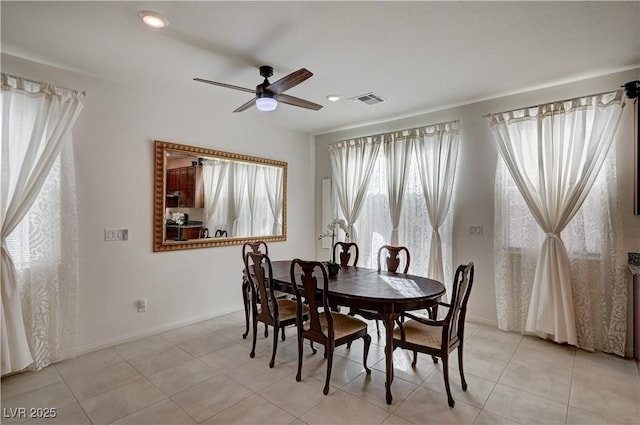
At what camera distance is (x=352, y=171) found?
4852mm

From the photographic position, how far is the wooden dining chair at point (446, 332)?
221 cm

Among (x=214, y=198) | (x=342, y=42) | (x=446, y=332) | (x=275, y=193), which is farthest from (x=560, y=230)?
(x=214, y=198)

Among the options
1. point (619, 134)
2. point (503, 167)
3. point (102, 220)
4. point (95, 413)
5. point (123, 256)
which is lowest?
point (95, 413)

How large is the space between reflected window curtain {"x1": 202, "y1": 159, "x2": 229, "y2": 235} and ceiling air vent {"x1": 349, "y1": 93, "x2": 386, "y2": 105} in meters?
1.89

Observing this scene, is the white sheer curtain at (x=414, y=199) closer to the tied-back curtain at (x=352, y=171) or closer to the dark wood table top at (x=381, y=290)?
the tied-back curtain at (x=352, y=171)

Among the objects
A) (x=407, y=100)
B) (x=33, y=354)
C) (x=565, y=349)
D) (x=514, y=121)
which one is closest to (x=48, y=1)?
(x=33, y=354)

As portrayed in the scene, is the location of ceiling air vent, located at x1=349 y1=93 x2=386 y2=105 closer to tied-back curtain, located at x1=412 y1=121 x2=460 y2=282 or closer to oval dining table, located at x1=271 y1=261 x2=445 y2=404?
tied-back curtain, located at x1=412 y1=121 x2=460 y2=282

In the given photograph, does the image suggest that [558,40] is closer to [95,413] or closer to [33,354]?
[95,413]

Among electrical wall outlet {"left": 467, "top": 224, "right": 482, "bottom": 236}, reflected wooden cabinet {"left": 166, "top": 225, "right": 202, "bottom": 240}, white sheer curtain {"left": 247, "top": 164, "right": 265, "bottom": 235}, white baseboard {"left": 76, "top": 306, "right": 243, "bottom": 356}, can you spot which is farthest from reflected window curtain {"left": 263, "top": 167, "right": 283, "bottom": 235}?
electrical wall outlet {"left": 467, "top": 224, "right": 482, "bottom": 236}

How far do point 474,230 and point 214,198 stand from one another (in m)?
3.31

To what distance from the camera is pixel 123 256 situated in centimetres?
326

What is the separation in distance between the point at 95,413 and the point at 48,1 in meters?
2.74

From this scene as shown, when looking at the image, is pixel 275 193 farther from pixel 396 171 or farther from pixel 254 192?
pixel 396 171

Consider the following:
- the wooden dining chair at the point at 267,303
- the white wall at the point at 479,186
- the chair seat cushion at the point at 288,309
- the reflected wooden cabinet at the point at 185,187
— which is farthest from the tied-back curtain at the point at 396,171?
the reflected wooden cabinet at the point at 185,187
